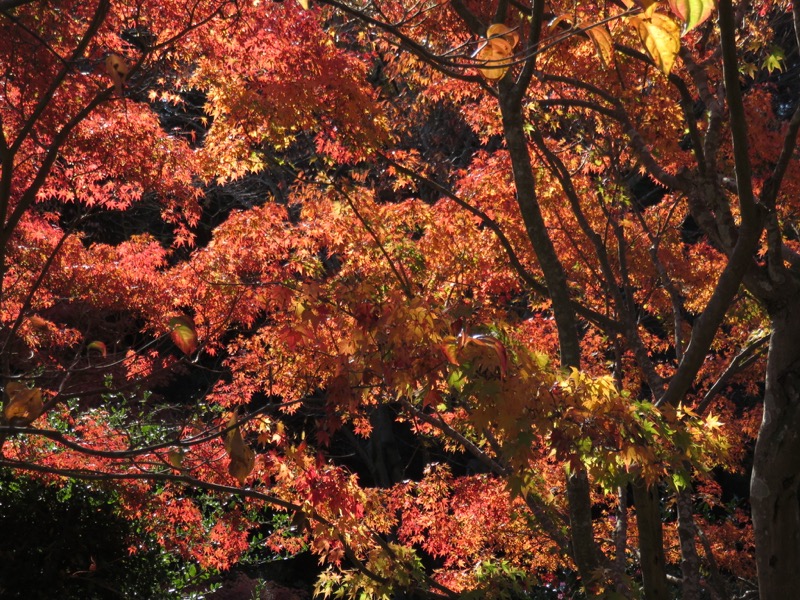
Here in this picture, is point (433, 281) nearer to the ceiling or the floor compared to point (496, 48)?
nearer to the ceiling

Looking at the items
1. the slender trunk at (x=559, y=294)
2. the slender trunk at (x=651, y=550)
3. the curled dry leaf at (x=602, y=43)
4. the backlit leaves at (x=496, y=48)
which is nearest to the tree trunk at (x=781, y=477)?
the slender trunk at (x=651, y=550)

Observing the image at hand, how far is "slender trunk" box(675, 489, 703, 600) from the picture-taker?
5.53 metres

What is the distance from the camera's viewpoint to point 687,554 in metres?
5.67

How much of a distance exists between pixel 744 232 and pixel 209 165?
12.5 ft

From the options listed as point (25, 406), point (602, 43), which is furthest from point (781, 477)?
point (25, 406)

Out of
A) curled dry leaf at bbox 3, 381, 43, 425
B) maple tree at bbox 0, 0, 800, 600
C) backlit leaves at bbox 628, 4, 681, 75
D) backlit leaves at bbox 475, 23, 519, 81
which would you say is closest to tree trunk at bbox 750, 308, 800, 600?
maple tree at bbox 0, 0, 800, 600

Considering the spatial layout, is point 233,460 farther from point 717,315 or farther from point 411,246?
point 411,246

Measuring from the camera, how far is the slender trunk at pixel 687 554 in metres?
Result: 5.53

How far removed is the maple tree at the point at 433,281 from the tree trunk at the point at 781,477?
14mm

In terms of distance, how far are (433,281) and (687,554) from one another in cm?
278

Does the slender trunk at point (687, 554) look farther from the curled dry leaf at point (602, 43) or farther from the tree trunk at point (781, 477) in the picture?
the curled dry leaf at point (602, 43)

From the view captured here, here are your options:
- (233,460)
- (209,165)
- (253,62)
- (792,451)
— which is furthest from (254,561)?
(233,460)

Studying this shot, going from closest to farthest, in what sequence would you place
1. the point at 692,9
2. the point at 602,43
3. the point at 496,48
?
the point at 692,9, the point at 602,43, the point at 496,48

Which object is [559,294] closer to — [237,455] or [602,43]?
[237,455]
